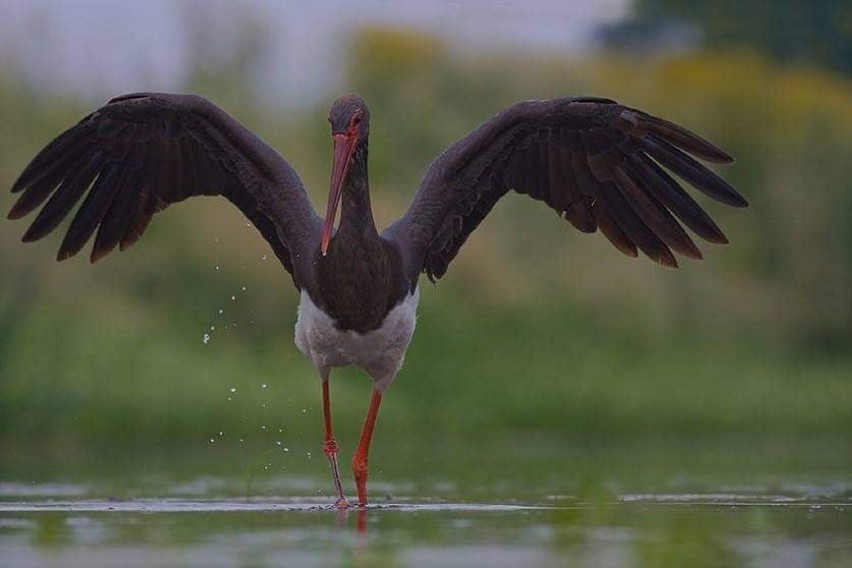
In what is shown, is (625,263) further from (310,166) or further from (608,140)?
(608,140)

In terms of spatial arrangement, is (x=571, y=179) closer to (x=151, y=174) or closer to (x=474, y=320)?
(x=151, y=174)

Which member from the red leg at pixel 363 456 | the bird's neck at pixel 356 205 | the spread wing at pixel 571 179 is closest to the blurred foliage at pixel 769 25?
the spread wing at pixel 571 179

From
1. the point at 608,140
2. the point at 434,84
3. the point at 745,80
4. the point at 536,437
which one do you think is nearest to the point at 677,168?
the point at 608,140

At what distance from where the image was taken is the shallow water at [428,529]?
23.0 ft

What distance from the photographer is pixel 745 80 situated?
21.2 meters

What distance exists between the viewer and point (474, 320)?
1628cm

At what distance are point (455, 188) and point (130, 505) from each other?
1970 millimetres

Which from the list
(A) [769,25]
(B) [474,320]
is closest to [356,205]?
(B) [474,320]

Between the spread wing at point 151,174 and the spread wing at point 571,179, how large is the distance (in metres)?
0.49

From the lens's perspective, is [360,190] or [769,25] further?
[769,25]

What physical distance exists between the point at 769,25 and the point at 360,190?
14.9 metres

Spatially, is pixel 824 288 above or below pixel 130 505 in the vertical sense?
above

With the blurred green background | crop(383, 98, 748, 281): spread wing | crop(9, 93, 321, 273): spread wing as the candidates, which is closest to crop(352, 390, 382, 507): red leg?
crop(383, 98, 748, 281): spread wing

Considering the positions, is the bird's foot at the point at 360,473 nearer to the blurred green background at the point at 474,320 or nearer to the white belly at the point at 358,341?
the white belly at the point at 358,341
